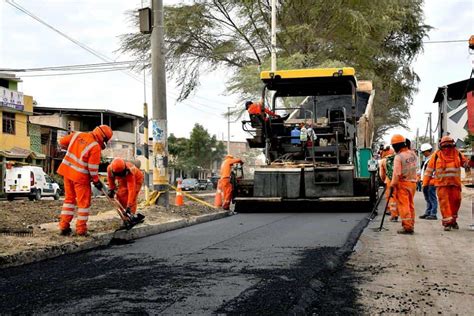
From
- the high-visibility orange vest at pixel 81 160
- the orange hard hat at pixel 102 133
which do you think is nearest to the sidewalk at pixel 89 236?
the high-visibility orange vest at pixel 81 160

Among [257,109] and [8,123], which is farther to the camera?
[8,123]

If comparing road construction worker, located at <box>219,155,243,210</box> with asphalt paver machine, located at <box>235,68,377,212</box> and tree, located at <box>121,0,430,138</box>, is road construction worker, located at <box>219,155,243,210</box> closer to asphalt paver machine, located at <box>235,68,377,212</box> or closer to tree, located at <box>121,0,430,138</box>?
asphalt paver machine, located at <box>235,68,377,212</box>

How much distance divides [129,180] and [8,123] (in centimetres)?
2506

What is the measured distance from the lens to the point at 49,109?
41.4 meters

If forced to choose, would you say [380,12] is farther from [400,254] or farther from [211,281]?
[211,281]

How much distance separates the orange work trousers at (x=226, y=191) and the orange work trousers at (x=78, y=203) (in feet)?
17.8

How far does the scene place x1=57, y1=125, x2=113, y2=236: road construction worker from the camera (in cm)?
676

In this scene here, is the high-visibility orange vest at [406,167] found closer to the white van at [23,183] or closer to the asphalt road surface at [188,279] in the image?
the asphalt road surface at [188,279]

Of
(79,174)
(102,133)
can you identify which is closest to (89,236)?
(79,174)

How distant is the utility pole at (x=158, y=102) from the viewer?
410 inches

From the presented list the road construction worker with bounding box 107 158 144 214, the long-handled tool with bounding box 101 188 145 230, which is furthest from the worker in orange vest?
the long-handled tool with bounding box 101 188 145 230

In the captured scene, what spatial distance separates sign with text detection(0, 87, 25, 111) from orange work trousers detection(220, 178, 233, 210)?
69.3ft

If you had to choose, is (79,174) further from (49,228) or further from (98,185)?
(49,228)

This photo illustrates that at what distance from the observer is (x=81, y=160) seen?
678 cm
